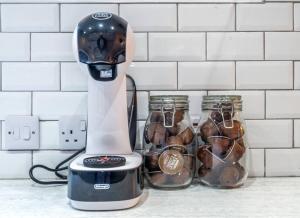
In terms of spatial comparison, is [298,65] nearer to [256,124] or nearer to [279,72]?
[279,72]

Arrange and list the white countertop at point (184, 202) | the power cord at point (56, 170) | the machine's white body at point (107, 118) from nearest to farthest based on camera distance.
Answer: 1. the white countertop at point (184, 202)
2. the machine's white body at point (107, 118)
3. the power cord at point (56, 170)

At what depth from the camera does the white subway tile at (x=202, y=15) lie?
1.04m

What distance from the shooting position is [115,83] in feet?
2.80

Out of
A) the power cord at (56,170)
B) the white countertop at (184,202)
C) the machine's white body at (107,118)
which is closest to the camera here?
the white countertop at (184,202)

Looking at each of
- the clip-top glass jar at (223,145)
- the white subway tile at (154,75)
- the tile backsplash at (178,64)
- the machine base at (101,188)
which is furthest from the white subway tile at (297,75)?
the machine base at (101,188)

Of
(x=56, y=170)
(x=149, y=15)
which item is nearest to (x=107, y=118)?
(x=56, y=170)

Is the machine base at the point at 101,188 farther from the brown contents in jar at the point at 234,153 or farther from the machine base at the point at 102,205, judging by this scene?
the brown contents in jar at the point at 234,153

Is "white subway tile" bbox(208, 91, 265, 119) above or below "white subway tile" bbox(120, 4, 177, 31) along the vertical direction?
below

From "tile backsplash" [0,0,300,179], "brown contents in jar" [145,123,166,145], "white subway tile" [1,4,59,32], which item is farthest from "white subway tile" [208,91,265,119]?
"white subway tile" [1,4,59,32]

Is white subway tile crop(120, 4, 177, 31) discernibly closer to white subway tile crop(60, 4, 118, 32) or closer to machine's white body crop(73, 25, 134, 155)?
white subway tile crop(60, 4, 118, 32)

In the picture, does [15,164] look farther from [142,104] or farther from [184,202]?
[184,202]

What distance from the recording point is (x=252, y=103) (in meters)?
1.05

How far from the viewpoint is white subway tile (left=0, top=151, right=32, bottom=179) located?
104 centimetres

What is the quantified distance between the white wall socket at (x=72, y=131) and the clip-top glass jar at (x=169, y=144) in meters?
0.19
